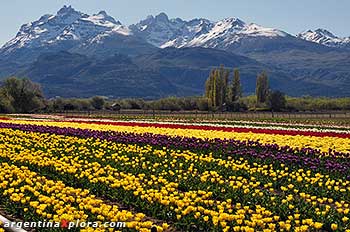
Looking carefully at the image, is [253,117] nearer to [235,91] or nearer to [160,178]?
[235,91]

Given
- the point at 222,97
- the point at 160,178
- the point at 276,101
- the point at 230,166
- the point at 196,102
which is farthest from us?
the point at 196,102

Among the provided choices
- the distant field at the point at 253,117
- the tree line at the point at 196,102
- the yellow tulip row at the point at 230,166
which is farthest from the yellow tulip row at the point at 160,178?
the tree line at the point at 196,102

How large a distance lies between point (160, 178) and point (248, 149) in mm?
7775

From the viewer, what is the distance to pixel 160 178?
45.9 feet

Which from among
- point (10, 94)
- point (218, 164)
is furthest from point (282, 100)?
point (218, 164)

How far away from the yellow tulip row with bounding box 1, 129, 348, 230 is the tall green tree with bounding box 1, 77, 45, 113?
202 ft

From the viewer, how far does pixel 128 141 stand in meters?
23.5

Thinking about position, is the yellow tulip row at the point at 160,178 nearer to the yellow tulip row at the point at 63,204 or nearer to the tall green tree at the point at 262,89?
the yellow tulip row at the point at 63,204

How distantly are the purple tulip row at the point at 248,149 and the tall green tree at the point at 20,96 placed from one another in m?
61.8

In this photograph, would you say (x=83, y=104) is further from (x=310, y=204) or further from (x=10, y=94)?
(x=310, y=204)

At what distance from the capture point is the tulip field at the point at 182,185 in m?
10.4

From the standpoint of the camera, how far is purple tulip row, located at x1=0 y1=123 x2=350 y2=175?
17.4 m

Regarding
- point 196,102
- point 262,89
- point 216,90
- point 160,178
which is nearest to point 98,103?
point 196,102

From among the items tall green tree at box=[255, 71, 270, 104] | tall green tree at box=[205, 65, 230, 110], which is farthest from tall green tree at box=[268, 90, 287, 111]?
tall green tree at box=[255, 71, 270, 104]
